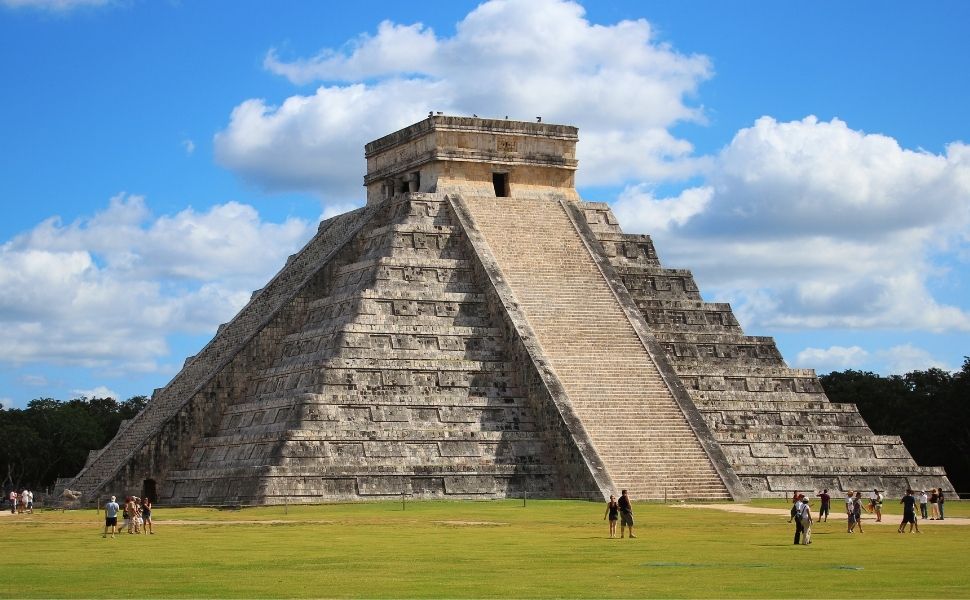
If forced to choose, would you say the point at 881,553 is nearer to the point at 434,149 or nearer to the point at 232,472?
the point at 232,472

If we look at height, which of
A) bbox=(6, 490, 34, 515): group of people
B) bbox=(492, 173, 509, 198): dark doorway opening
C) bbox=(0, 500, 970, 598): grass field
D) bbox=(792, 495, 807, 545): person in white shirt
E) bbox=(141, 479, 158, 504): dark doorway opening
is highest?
bbox=(492, 173, 509, 198): dark doorway opening

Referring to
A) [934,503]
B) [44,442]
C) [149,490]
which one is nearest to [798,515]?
[934,503]

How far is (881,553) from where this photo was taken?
74.4 feet

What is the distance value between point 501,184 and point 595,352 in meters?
7.33

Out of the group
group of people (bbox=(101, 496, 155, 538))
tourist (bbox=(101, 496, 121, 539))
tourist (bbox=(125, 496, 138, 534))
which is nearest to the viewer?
tourist (bbox=(101, 496, 121, 539))

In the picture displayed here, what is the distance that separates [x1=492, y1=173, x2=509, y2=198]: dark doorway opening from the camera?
42.8 metres

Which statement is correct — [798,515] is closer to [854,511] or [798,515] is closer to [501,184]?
[854,511]

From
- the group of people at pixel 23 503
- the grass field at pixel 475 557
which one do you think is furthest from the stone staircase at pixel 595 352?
the group of people at pixel 23 503

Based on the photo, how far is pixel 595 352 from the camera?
3756 cm

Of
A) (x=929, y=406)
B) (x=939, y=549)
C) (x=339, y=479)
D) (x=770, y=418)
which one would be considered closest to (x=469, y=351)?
(x=339, y=479)

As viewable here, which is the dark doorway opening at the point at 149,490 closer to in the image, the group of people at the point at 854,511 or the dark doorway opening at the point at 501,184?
the dark doorway opening at the point at 501,184

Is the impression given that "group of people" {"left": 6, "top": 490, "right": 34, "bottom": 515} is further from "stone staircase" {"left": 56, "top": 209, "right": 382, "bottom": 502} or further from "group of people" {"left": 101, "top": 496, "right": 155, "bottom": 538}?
"group of people" {"left": 101, "top": 496, "right": 155, "bottom": 538}

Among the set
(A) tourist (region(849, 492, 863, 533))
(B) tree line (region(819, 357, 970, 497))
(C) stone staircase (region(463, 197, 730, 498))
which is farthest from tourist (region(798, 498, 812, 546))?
(B) tree line (region(819, 357, 970, 497))

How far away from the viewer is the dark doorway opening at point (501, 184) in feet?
141
